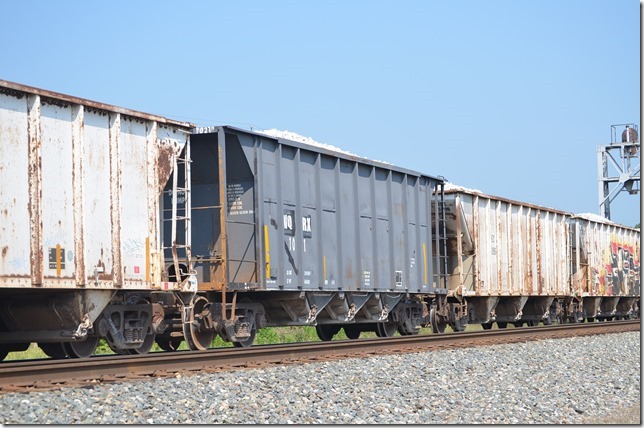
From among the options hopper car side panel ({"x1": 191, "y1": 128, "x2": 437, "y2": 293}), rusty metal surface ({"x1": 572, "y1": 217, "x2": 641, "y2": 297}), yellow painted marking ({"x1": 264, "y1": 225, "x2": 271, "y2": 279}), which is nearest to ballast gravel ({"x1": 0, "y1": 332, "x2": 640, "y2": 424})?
yellow painted marking ({"x1": 264, "y1": 225, "x2": 271, "y2": 279})

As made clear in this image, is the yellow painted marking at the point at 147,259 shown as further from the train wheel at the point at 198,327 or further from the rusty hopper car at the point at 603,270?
the rusty hopper car at the point at 603,270

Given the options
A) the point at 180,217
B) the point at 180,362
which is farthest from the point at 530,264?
the point at 180,362

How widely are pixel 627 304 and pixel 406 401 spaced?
32944mm

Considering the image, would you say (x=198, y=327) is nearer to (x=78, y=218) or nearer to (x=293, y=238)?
(x=293, y=238)

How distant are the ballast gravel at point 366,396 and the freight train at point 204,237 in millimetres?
2868

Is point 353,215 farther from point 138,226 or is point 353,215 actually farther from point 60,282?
point 60,282

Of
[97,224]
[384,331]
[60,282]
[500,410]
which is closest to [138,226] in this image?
[97,224]

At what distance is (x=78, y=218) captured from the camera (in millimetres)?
13273

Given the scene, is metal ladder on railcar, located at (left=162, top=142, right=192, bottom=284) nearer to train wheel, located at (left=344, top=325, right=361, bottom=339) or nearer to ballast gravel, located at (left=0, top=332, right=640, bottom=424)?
ballast gravel, located at (left=0, top=332, right=640, bottom=424)

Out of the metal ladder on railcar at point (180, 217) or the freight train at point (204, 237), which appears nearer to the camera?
the freight train at point (204, 237)

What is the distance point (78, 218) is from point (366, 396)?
5.14 metres

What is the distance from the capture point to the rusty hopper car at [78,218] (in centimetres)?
1231

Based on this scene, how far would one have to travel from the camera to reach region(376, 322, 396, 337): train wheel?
2241cm

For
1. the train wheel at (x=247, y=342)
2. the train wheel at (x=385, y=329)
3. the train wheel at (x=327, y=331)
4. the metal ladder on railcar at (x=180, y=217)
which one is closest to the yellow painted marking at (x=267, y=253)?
the train wheel at (x=247, y=342)
